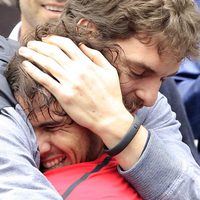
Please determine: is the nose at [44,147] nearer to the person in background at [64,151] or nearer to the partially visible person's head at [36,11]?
the person in background at [64,151]

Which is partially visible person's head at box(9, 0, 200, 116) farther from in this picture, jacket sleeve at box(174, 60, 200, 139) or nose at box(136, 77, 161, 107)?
jacket sleeve at box(174, 60, 200, 139)

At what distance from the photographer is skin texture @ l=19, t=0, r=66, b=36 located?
2.17 meters

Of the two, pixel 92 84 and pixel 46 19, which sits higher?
pixel 92 84

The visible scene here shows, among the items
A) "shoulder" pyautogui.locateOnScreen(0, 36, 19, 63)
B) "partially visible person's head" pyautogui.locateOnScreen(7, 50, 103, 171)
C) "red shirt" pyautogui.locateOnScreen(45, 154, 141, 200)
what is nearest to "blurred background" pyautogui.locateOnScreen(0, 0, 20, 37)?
"shoulder" pyautogui.locateOnScreen(0, 36, 19, 63)

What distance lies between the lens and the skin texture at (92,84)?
Result: 4.34ft

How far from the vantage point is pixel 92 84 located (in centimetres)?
134

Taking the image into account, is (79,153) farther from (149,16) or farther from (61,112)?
(149,16)

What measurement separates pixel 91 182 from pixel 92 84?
0.23 metres

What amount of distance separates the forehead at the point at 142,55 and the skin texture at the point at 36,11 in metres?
0.84

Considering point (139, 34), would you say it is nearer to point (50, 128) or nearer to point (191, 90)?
point (50, 128)

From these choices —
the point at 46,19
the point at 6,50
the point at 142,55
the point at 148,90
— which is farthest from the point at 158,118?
the point at 46,19

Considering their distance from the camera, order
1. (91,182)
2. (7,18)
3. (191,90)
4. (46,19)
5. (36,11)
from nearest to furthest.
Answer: (91,182) < (46,19) < (36,11) < (191,90) < (7,18)

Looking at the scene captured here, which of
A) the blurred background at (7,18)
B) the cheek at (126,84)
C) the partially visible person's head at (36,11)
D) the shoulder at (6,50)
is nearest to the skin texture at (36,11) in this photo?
the partially visible person's head at (36,11)

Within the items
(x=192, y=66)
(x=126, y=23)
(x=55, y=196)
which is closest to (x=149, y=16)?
(x=126, y=23)
